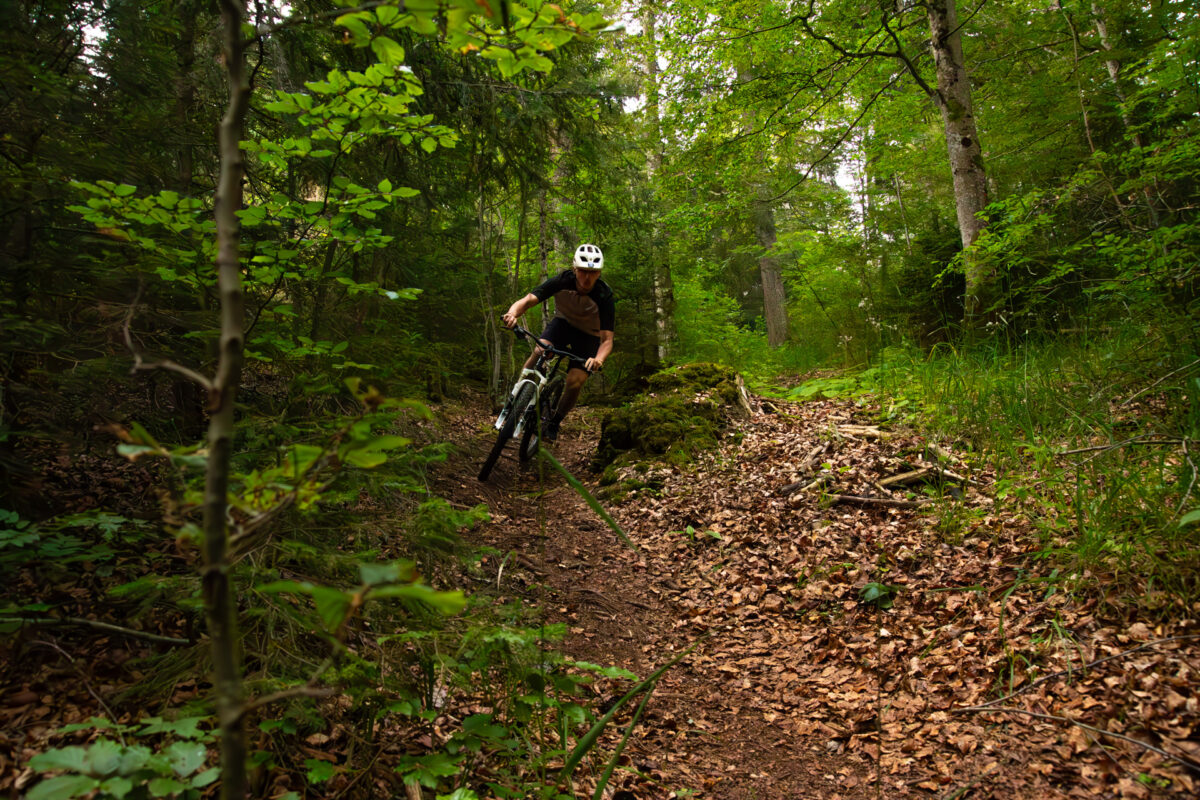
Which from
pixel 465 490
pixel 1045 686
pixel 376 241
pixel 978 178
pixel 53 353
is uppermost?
pixel 978 178

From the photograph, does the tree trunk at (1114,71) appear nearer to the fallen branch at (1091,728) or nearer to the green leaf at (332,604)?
the fallen branch at (1091,728)

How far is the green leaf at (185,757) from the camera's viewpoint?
1.01 m

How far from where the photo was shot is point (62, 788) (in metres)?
0.89

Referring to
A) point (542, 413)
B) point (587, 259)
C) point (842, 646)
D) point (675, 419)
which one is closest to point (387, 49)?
point (842, 646)

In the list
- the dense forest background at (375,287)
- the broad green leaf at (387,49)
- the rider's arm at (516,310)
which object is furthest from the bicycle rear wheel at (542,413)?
the broad green leaf at (387,49)

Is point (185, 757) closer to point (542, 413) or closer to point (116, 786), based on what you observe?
point (116, 786)

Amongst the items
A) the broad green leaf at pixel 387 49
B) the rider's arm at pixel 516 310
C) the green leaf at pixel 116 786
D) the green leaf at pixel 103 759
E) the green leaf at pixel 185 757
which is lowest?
the green leaf at pixel 185 757

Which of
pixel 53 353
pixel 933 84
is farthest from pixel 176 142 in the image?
pixel 933 84

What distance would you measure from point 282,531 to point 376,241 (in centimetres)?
130

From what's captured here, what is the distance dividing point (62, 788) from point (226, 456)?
595 mm

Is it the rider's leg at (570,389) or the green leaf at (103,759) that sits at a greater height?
the rider's leg at (570,389)

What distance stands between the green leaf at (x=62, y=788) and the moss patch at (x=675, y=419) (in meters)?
5.60

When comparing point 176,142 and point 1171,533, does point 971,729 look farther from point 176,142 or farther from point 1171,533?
point 176,142

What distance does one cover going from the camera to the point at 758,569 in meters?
4.25
